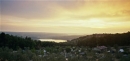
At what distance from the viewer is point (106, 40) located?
8148 millimetres

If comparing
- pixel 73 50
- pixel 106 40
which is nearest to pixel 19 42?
pixel 73 50

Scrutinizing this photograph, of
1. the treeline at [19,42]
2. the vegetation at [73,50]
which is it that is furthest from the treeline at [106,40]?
the treeline at [19,42]

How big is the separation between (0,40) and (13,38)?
0.53 meters

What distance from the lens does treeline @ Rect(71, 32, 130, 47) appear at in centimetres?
789

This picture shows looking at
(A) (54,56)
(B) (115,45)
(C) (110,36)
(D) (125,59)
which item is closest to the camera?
(D) (125,59)

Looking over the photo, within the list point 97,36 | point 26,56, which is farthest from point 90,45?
point 26,56

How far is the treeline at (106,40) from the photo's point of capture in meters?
7.89

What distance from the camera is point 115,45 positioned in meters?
7.40

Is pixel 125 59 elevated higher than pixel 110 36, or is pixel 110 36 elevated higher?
pixel 110 36

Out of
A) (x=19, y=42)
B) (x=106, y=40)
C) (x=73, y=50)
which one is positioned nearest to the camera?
(x=73, y=50)

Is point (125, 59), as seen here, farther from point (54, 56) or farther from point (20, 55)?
point (20, 55)

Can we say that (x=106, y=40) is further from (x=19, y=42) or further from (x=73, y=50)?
(x=19, y=42)

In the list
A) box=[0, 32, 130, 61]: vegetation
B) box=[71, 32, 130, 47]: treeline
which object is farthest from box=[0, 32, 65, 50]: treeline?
box=[71, 32, 130, 47]: treeline

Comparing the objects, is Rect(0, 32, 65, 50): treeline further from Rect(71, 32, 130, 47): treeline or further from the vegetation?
Rect(71, 32, 130, 47): treeline
